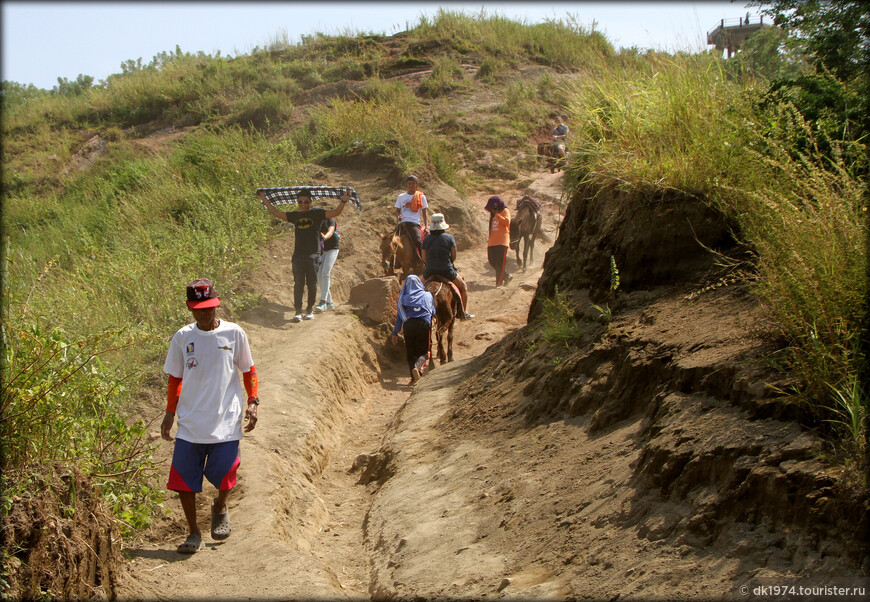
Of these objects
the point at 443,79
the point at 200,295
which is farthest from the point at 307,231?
the point at 443,79

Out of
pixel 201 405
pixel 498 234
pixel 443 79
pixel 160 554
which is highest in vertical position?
pixel 443 79

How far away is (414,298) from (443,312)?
2.79 ft

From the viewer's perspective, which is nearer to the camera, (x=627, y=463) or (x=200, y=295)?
(x=627, y=463)

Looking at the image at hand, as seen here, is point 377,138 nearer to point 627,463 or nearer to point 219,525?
point 219,525

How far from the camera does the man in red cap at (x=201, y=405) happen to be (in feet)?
17.0

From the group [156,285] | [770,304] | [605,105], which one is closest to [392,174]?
[156,285]

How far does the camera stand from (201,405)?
517 cm

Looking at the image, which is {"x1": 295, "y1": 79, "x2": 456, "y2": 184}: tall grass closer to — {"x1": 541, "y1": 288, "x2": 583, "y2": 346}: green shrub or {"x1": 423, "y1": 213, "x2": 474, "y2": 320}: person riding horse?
{"x1": 423, "y1": 213, "x2": 474, "y2": 320}: person riding horse

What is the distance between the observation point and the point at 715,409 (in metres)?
4.41

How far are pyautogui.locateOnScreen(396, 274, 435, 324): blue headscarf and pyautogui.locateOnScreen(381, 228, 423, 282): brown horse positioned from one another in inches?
150

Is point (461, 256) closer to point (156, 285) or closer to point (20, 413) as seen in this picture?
point (156, 285)

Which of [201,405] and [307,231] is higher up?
[307,231]

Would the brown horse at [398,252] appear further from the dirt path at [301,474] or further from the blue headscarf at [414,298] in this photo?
the blue headscarf at [414,298]

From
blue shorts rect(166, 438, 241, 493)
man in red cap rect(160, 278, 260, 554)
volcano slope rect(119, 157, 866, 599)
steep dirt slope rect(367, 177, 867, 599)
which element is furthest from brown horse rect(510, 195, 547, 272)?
blue shorts rect(166, 438, 241, 493)
